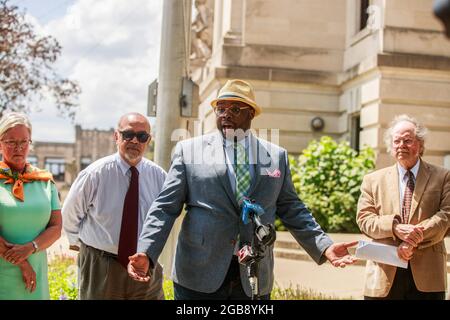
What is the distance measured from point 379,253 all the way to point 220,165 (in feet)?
4.75

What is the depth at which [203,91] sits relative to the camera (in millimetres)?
17719

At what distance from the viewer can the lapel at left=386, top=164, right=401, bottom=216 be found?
472 cm

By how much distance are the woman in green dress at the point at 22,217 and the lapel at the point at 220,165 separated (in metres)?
1.18

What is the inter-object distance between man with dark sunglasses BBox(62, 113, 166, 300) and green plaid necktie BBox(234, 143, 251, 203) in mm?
845

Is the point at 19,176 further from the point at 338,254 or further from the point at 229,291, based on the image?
the point at 338,254

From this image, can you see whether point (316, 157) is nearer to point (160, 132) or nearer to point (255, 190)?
point (160, 132)

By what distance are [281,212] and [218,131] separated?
0.70 m

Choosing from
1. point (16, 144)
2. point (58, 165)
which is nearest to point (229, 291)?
point (16, 144)

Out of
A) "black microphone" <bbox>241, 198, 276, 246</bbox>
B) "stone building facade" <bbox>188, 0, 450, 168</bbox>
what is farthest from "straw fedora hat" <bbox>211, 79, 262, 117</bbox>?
"stone building facade" <bbox>188, 0, 450, 168</bbox>

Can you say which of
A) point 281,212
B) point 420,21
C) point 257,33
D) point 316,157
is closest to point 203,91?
point 257,33

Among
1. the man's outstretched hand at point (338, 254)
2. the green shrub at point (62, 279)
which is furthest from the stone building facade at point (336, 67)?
the man's outstretched hand at point (338, 254)

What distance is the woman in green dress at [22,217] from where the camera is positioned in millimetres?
3924

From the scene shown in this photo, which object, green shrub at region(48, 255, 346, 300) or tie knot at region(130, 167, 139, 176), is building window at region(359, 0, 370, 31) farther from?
tie knot at region(130, 167, 139, 176)
